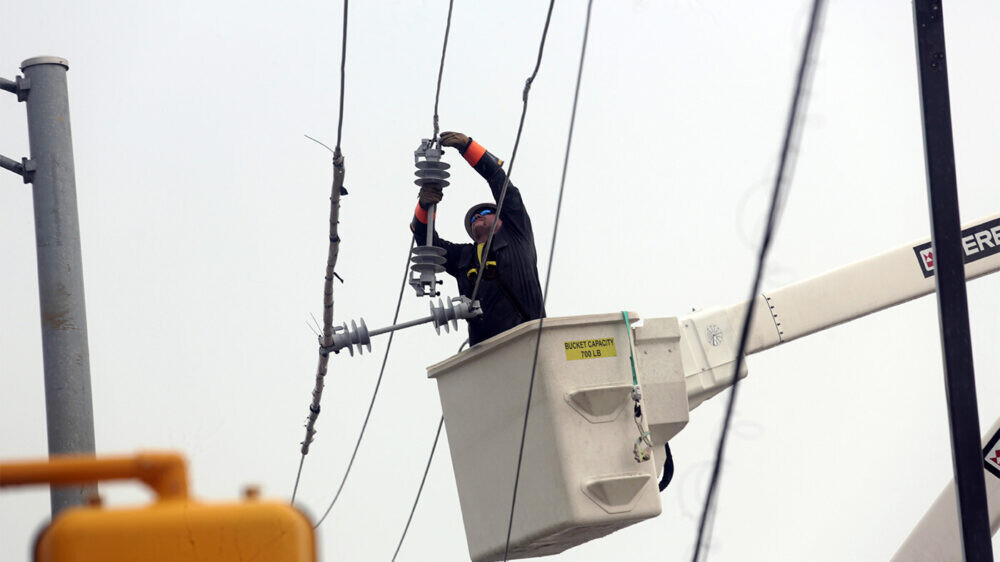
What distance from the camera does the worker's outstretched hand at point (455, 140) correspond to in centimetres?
634

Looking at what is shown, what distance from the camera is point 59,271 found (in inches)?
207

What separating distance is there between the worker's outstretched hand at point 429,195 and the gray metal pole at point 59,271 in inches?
63.6

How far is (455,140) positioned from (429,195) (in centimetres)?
34

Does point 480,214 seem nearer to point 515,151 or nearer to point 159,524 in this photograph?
point 515,151

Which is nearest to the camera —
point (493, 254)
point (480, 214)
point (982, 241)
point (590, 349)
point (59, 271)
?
point (59, 271)

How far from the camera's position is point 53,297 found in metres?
5.16

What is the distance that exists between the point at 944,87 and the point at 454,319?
9.04 feet

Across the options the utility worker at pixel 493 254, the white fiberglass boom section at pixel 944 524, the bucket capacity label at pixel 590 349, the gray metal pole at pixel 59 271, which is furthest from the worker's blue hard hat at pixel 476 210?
the white fiberglass boom section at pixel 944 524

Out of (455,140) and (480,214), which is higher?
(455,140)

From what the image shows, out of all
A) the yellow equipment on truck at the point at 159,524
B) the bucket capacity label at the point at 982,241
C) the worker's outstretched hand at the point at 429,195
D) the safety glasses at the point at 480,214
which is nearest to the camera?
the yellow equipment on truck at the point at 159,524

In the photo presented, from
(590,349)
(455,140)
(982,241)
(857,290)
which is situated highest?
(455,140)

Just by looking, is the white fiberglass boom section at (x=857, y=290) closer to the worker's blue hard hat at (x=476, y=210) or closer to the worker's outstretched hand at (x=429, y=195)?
the worker's blue hard hat at (x=476, y=210)

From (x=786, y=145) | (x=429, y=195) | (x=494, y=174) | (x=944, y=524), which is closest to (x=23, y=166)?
(x=429, y=195)

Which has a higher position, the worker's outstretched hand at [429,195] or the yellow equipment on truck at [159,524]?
the worker's outstretched hand at [429,195]
